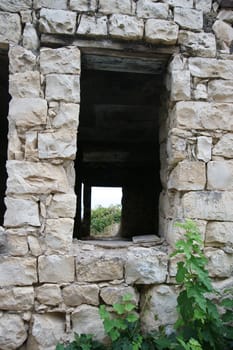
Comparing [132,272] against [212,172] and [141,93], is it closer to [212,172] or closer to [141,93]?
[212,172]

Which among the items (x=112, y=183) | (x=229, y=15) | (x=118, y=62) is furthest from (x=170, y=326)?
(x=112, y=183)

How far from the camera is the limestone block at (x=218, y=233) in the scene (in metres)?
2.59

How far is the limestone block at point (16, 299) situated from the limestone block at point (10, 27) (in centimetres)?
190

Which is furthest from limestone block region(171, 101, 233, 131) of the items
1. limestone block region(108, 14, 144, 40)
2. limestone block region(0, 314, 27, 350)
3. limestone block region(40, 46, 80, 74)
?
limestone block region(0, 314, 27, 350)

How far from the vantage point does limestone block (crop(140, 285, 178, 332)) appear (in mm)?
2527

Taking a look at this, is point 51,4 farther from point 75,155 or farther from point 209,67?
point 209,67

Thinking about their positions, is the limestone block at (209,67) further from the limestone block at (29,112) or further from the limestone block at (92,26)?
the limestone block at (29,112)

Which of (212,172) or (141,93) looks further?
(141,93)

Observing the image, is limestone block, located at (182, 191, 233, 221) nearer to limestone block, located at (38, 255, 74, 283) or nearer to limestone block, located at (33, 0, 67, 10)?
limestone block, located at (38, 255, 74, 283)

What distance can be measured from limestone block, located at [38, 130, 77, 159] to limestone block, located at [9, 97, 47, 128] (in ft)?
0.37

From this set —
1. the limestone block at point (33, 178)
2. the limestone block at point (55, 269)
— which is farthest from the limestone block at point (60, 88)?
the limestone block at point (55, 269)

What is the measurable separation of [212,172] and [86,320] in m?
1.50

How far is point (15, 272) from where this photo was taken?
2.43m

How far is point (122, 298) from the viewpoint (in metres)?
2.50
